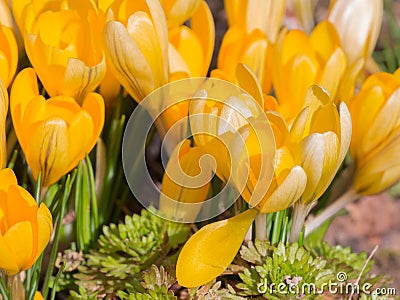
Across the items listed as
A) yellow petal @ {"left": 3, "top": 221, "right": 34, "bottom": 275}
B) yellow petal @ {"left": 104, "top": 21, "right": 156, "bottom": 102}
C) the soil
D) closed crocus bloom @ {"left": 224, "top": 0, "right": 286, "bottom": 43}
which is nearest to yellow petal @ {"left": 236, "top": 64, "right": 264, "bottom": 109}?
yellow petal @ {"left": 104, "top": 21, "right": 156, "bottom": 102}

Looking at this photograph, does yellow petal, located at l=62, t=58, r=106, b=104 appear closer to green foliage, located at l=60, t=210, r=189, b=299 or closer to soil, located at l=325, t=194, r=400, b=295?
green foliage, located at l=60, t=210, r=189, b=299

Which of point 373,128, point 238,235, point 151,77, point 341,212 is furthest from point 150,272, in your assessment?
point 341,212

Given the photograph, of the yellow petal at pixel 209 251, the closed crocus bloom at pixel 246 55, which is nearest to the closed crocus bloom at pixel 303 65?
the closed crocus bloom at pixel 246 55

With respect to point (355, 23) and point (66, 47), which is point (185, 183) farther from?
point (355, 23)

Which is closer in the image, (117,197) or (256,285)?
(256,285)

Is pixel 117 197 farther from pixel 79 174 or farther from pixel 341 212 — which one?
pixel 341 212

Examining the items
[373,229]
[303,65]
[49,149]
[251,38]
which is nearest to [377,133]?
[303,65]
